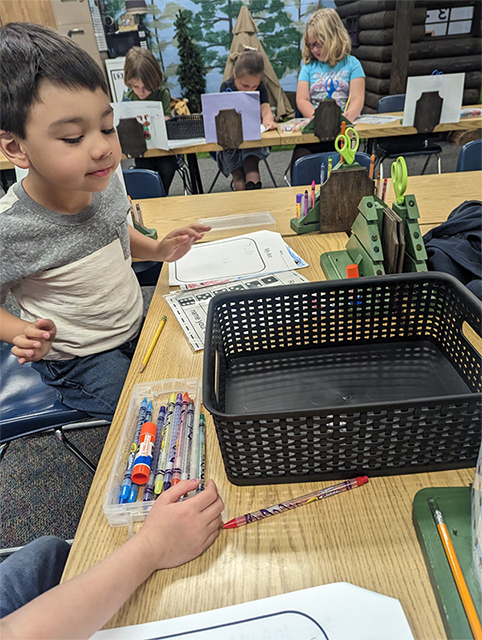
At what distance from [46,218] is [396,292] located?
0.72 m

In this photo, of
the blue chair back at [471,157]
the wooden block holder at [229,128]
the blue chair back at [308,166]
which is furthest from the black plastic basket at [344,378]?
the wooden block holder at [229,128]

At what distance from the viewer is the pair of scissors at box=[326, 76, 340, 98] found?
3.04 metres

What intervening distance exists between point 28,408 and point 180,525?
728mm

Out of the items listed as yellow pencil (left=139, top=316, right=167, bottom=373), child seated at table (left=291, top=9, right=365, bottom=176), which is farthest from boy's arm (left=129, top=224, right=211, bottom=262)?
child seated at table (left=291, top=9, right=365, bottom=176)

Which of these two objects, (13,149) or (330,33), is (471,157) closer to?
(330,33)

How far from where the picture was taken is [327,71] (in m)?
3.07

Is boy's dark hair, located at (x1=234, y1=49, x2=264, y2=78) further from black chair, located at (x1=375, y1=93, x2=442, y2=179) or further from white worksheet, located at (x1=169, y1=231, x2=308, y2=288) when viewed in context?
white worksheet, located at (x1=169, y1=231, x2=308, y2=288)

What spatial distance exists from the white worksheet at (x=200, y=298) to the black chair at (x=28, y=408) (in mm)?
361

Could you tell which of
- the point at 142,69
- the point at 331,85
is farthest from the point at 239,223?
the point at 142,69

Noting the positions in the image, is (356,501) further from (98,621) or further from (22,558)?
(22,558)

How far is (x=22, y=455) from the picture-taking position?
5.05ft

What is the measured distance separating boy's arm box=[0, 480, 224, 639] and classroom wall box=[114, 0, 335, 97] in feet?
18.1

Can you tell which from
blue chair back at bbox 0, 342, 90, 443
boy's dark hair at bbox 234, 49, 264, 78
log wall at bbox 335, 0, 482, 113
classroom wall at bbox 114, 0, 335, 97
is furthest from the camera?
classroom wall at bbox 114, 0, 335, 97

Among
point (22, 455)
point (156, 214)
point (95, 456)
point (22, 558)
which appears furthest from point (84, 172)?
point (22, 455)
